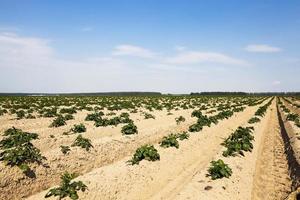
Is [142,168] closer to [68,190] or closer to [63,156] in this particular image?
[63,156]

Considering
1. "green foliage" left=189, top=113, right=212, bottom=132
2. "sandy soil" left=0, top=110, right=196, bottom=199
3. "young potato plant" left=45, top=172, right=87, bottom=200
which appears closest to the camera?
"young potato plant" left=45, top=172, right=87, bottom=200

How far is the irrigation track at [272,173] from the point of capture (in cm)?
1171

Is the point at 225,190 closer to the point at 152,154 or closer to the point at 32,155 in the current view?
the point at 152,154

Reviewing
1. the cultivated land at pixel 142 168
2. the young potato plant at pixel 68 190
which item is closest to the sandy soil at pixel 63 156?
the cultivated land at pixel 142 168

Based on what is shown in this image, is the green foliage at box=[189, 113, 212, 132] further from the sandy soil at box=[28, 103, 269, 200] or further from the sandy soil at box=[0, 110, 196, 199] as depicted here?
the sandy soil at box=[28, 103, 269, 200]

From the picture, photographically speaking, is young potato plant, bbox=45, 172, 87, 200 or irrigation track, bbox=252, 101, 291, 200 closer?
young potato plant, bbox=45, 172, 87, 200

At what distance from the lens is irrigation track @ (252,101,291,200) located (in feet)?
38.4

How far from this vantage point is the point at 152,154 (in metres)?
14.8

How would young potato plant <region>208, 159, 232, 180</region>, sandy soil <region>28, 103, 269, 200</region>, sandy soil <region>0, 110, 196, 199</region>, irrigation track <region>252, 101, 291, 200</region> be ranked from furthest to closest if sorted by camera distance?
young potato plant <region>208, 159, 232, 180</region>, irrigation track <region>252, 101, 291, 200</region>, sandy soil <region>28, 103, 269, 200</region>, sandy soil <region>0, 110, 196, 199</region>

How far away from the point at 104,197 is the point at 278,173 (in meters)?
7.94

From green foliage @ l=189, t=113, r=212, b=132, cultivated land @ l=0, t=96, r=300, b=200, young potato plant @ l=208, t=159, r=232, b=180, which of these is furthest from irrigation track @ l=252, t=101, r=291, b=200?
green foliage @ l=189, t=113, r=212, b=132

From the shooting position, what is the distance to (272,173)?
14219 mm

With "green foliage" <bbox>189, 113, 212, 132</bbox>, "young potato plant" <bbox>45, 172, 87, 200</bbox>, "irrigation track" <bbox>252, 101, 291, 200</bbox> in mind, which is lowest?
"irrigation track" <bbox>252, 101, 291, 200</bbox>

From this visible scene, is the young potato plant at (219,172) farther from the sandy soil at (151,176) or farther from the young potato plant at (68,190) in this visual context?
the young potato plant at (68,190)
